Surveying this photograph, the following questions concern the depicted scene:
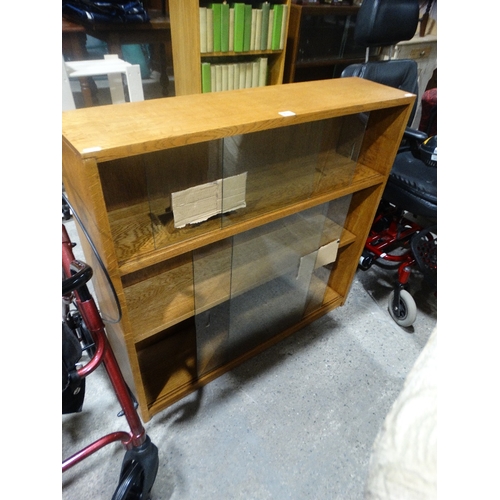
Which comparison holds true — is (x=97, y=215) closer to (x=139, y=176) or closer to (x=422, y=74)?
(x=139, y=176)

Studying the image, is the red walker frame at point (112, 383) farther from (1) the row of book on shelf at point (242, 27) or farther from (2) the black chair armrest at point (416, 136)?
(1) the row of book on shelf at point (242, 27)

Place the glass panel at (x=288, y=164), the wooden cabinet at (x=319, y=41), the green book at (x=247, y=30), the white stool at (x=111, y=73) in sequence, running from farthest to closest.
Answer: the wooden cabinet at (x=319, y=41)
the green book at (x=247, y=30)
the white stool at (x=111, y=73)
the glass panel at (x=288, y=164)

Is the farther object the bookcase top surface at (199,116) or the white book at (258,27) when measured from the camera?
the white book at (258,27)

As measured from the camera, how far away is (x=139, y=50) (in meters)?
2.34

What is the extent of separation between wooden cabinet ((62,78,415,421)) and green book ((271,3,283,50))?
1.35 meters

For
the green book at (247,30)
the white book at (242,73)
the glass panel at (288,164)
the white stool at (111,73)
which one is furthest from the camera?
the white book at (242,73)

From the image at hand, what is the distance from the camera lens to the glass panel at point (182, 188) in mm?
835

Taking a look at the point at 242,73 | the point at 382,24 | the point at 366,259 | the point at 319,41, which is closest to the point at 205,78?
the point at 242,73

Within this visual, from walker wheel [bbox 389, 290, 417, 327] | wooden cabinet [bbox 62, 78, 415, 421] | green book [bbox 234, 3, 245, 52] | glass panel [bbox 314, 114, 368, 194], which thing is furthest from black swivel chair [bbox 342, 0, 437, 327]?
green book [bbox 234, 3, 245, 52]

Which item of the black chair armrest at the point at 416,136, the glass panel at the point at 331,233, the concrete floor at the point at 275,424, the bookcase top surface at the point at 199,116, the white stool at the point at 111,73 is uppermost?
the bookcase top surface at the point at 199,116

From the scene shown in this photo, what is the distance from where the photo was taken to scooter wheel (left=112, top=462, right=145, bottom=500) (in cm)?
88

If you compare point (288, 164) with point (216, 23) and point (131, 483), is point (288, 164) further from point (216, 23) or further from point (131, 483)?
point (216, 23)

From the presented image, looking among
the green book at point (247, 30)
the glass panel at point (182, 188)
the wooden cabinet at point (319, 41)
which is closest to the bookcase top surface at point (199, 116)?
the glass panel at point (182, 188)
